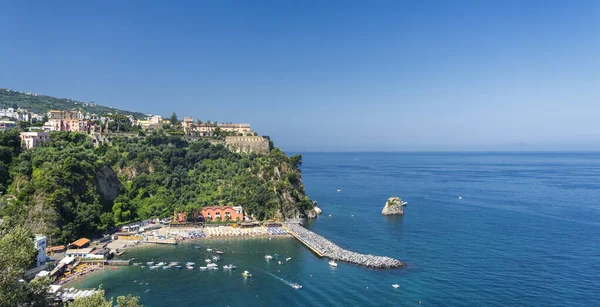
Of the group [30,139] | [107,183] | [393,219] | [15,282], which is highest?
[30,139]

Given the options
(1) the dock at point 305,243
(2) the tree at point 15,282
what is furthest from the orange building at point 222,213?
(2) the tree at point 15,282

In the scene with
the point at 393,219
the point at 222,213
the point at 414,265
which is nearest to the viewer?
the point at 414,265

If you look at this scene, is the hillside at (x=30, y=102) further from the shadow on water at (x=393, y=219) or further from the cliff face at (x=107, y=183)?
the shadow on water at (x=393, y=219)

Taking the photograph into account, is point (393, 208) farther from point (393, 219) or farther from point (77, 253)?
point (77, 253)

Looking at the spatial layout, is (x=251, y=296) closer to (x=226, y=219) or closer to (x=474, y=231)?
(x=226, y=219)

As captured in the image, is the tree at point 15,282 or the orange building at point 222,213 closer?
the tree at point 15,282

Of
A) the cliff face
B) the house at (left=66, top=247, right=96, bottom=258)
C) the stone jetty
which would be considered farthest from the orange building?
the house at (left=66, top=247, right=96, bottom=258)

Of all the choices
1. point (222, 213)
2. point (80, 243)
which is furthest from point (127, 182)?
point (80, 243)
